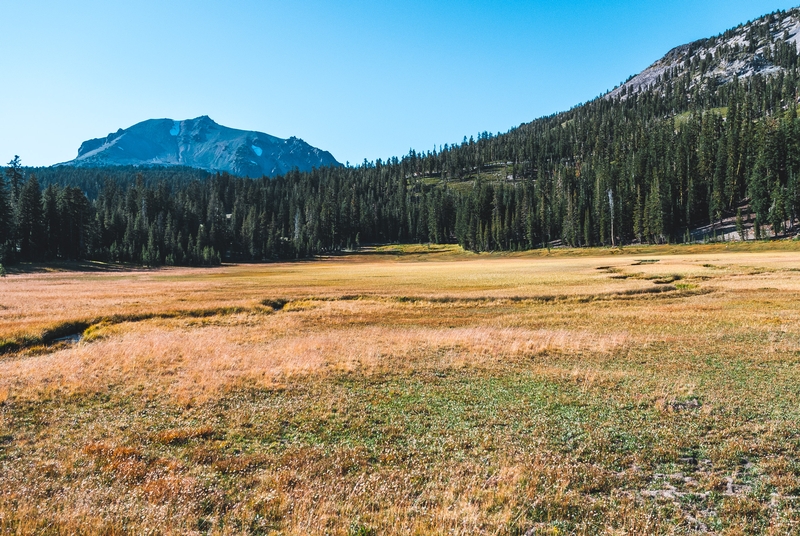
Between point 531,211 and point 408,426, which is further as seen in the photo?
point 531,211

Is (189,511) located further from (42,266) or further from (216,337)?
(42,266)

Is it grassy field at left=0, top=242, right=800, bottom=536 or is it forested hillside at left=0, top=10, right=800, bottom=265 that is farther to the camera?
forested hillside at left=0, top=10, right=800, bottom=265

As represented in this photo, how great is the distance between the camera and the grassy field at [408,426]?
8.27 metres

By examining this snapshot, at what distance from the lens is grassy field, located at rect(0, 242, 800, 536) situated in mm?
8273

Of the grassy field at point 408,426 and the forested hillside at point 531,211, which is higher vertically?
the forested hillside at point 531,211

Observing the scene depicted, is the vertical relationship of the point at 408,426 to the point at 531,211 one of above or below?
below

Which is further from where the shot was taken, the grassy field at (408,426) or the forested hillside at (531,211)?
the forested hillside at (531,211)

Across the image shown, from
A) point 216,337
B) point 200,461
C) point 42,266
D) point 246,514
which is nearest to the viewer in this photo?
point 246,514

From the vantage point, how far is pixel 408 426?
43.0 feet

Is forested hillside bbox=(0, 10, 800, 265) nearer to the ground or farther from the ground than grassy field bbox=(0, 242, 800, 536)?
farther from the ground

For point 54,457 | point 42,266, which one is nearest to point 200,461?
point 54,457

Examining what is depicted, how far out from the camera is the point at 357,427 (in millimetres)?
13125

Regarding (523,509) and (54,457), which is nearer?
(523,509)

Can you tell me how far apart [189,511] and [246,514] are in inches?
44.7
